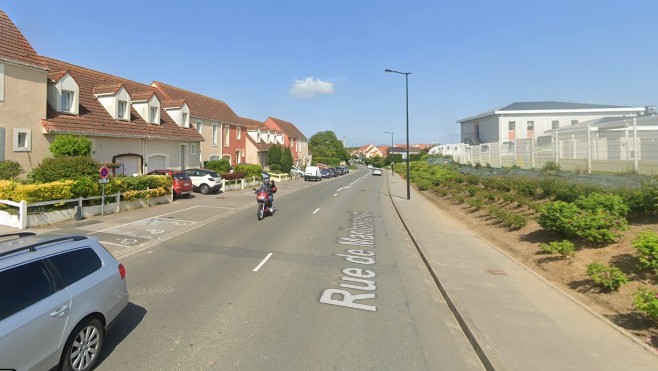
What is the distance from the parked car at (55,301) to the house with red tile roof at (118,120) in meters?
18.3

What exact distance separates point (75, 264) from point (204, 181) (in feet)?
82.1

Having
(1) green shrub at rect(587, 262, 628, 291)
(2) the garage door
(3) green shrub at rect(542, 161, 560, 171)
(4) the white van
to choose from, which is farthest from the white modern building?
(1) green shrub at rect(587, 262, 628, 291)

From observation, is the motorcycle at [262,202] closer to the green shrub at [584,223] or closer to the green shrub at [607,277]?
the green shrub at [584,223]

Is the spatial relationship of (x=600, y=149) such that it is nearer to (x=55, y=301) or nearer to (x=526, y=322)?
(x=526, y=322)

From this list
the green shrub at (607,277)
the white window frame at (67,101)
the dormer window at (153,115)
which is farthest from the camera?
the dormer window at (153,115)

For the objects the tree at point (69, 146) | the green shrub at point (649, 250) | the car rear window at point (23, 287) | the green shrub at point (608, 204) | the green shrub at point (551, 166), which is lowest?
the green shrub at point (649, 250)

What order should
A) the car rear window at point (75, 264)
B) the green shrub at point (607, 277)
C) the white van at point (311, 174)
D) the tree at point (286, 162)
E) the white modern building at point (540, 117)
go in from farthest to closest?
the white modern building at point (540, 117), the tree at point (286, 162), the white van at point (311, 174), the green shrub at point (607, 277), the car rear window at point (75, 264)

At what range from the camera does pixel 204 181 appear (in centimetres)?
2892

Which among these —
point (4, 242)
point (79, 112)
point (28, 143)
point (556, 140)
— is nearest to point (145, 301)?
point (4, 242)

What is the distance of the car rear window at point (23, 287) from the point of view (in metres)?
3.66

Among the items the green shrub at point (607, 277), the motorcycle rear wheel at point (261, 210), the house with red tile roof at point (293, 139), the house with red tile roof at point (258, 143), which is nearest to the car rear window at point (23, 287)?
the green shrub at point (607, 277)

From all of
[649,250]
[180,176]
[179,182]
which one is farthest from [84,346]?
[180,176]

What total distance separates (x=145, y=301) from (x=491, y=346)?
529 cm

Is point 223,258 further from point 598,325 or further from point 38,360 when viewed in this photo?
point 598,325
